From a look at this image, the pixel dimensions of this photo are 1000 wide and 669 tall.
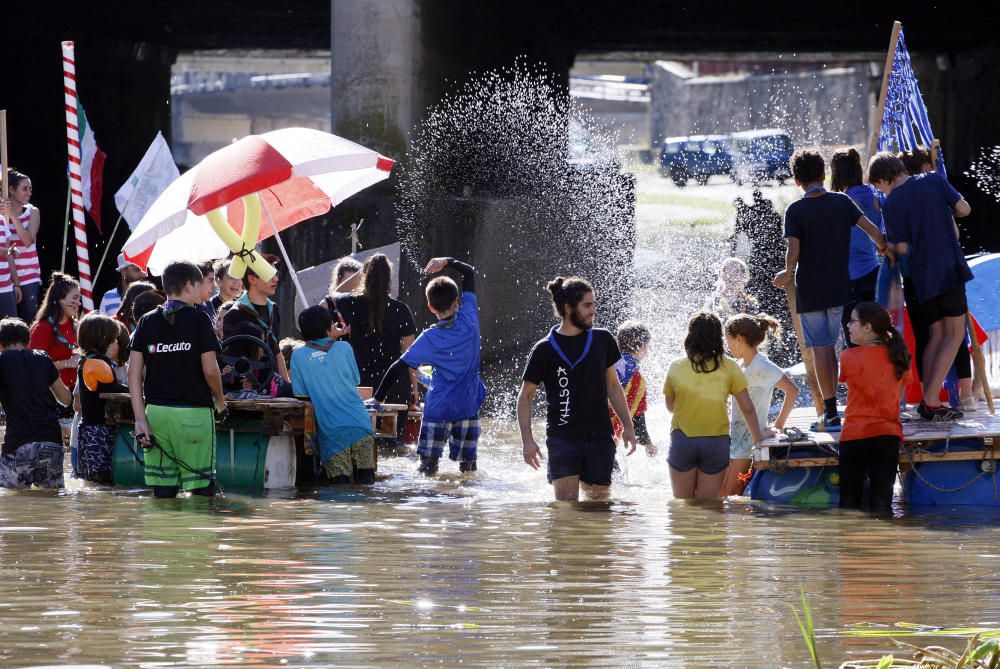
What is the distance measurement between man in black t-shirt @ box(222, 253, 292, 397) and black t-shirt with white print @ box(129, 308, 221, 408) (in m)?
1.01

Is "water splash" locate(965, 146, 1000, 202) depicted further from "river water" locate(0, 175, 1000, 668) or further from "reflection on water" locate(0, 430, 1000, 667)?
"reflection on water" locate(0, 430, 1000, 667)

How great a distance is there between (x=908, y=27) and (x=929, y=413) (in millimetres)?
19407

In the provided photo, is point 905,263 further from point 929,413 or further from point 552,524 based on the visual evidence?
point 552,524

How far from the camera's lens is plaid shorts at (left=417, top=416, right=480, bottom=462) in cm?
983

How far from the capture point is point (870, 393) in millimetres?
8094

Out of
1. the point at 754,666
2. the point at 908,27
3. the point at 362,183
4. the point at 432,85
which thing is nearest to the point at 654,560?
the point at 754,666

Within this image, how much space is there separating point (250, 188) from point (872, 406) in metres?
4.04

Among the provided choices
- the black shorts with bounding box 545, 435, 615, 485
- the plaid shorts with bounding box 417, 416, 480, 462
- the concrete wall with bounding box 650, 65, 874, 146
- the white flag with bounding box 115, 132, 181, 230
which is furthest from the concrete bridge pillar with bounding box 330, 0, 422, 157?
the concrete wall with bounding box 650, 65, 874, 146

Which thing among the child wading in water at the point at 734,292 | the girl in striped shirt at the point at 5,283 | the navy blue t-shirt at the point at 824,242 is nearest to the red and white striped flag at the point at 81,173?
the girl in striped shirt at the point at 5,283

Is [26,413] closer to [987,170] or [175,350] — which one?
[175,350]

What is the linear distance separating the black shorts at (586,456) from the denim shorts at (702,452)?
0.38 meters

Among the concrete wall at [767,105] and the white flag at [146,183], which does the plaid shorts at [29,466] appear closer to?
the white flag at [146,183]

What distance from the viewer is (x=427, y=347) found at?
383 inches

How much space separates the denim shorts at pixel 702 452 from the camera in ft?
27.3
